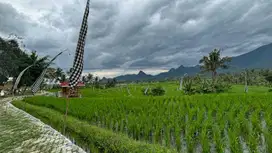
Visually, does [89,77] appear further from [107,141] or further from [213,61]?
[107,141]

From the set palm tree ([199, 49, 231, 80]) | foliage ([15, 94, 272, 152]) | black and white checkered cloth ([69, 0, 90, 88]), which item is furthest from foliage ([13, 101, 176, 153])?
palm tree ([199, 49, 231, 80])

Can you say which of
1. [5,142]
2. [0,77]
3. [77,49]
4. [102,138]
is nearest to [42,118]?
[5,142]

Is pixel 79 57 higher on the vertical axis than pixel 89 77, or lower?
lower

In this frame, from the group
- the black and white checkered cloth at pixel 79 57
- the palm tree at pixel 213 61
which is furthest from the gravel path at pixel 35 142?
the palm tree at pixel 213 61

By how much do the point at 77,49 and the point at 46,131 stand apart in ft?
9.15

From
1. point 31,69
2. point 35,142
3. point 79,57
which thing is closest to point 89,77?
point 31,69

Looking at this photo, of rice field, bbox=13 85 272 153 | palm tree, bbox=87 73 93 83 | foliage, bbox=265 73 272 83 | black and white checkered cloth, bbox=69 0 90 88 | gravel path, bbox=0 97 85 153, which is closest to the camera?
rice field, bbox=13 85 272 153

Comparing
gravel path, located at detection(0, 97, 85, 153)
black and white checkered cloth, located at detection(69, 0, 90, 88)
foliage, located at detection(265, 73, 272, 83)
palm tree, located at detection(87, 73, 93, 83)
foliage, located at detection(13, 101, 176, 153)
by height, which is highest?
palm tree, located at detection(87, 73, 93, 83)

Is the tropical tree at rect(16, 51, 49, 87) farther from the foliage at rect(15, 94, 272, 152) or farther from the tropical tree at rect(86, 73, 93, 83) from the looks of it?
the tropical tree at rect(86, 73, 93, 83)

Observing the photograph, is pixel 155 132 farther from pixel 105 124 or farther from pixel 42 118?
pixel 42 118

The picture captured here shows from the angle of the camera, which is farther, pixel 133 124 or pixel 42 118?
pixel 42 118

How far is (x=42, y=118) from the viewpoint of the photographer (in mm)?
10102

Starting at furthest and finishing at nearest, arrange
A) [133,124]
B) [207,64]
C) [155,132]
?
[207,64]
[133,124]
[155,132]

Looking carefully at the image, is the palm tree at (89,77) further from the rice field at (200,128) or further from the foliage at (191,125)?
the foliage at (191,125)
